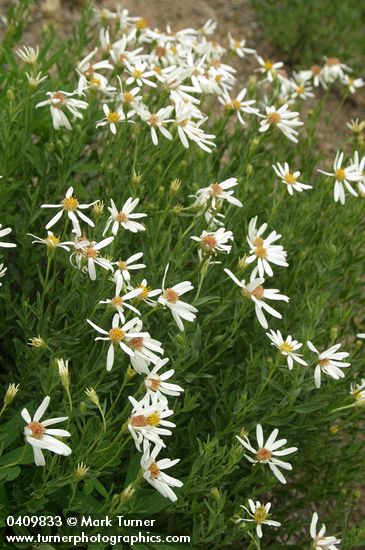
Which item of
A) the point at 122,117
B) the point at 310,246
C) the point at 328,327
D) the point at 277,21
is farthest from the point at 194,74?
the point at 277,21

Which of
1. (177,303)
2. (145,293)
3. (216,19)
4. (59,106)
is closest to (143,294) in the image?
(145,293)

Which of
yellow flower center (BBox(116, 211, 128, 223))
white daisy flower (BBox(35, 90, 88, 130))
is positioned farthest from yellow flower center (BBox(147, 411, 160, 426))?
white daisy flower (BBox(35, 90, 88, 130))

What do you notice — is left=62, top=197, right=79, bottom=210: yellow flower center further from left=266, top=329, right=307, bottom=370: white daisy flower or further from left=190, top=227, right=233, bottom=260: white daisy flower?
left=266, top=329, right=307, bottom=370: white daisy flower

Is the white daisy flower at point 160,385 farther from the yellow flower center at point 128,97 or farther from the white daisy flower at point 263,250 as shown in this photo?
the yellow flower center at point 128,97

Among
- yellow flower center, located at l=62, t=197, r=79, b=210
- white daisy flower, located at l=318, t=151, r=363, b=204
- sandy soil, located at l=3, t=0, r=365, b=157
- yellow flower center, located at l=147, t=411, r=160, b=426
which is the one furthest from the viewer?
sandy soil, located at l=3, t=0, r=365, b=157

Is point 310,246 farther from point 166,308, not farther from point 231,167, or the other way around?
point 166,308

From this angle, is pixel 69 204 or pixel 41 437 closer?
pixel 41 437

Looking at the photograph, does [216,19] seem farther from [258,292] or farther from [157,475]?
[157,475]

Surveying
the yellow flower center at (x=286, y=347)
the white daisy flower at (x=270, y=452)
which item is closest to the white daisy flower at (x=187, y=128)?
the yellow flower center at (x=286, y=347)
